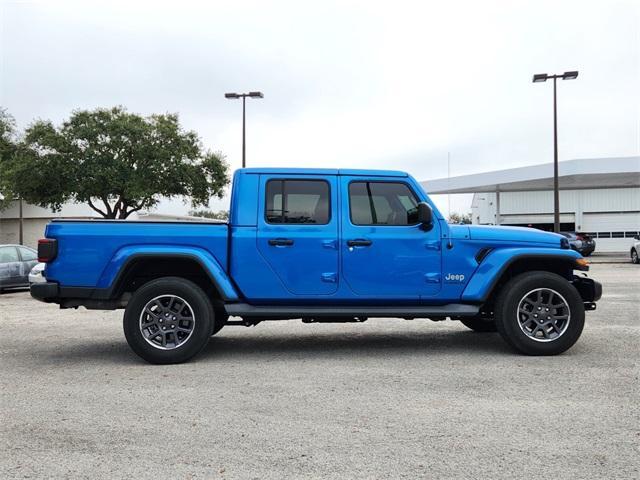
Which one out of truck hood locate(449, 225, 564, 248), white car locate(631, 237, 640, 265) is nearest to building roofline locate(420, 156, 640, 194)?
white car locate(631, 237, 640, 265)

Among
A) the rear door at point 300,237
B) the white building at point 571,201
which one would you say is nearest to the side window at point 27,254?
the rear door at point 300,237

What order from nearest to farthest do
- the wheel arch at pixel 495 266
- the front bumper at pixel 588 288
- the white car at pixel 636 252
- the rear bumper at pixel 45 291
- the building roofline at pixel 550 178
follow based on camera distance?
the rear bumper at pixel 45 291, the wheel arch at pixel 495 266, the front bumper at pixel 588 288, the white car at pixel 636 252, the building roofline at pixel 550 178

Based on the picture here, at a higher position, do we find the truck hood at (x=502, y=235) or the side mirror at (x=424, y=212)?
Result: the side mirror at (x=424, y=212)

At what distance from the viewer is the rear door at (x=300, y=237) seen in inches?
236

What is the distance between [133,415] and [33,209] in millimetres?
43915

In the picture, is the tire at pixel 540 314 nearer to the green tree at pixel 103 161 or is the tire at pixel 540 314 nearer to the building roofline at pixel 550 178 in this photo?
the green tree at pixel 103 161

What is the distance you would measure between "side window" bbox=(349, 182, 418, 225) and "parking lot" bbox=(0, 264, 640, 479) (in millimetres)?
1489

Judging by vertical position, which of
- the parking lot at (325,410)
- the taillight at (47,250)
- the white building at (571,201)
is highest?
the white building at (571,201)

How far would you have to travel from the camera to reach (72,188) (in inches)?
1182

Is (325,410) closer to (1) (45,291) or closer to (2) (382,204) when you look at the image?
(2) (382,204)

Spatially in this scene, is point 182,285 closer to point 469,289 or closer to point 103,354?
point 103,354

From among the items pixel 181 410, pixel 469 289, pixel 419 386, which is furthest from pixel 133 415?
pixel 469 289

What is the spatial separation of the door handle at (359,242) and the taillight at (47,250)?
9.86 feet

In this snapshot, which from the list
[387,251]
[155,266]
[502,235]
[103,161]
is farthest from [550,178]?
[155,266]
